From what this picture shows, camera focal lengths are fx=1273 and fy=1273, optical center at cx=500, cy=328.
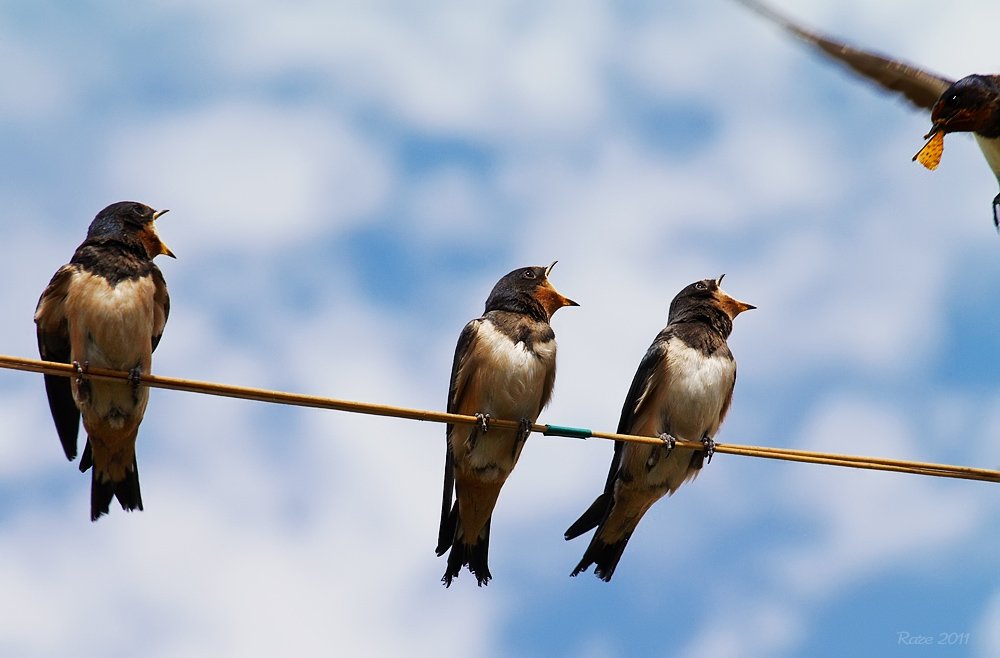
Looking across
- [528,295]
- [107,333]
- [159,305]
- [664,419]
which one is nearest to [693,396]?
[664,419]

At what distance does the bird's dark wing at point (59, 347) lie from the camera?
10.0 metres

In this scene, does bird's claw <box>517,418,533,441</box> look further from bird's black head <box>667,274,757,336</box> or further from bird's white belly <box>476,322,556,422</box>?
bird's black head <box>667,274,757,336</box>

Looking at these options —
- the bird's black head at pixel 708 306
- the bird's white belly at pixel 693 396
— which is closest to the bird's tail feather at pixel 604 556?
the bird's white belly at pixel 693 396

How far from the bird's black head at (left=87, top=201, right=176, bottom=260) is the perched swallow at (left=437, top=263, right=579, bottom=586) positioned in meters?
2.69

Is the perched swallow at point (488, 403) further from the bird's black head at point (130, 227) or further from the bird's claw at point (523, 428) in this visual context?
the bird's black head at point (130, 227)

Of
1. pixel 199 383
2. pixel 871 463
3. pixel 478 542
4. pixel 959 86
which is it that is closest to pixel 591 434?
pixel 871 463

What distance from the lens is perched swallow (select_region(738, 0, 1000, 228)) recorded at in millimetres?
10969

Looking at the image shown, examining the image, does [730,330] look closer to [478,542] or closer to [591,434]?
[478,542]

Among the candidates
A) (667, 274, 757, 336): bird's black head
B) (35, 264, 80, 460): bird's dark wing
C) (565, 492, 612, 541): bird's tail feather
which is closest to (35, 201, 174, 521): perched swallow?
(35, 264, 80, 460): bird's dark wing

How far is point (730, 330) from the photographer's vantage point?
11148 millimetres

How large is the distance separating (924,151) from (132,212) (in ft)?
21.6

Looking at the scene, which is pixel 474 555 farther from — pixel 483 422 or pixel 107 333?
pixel 107 333

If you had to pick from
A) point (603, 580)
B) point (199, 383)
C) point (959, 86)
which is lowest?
point (199, 383)

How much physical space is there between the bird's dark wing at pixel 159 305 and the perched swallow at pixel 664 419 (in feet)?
→ 12.6
